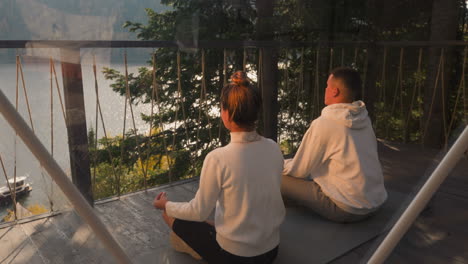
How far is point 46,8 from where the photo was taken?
60cm

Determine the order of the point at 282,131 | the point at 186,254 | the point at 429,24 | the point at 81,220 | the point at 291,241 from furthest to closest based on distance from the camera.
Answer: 1. the point at 282,131
2. the point at 291,241
3. the point at 186,254
4. the point at 429,24
5. the point at 81,220

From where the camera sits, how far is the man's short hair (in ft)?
4.74

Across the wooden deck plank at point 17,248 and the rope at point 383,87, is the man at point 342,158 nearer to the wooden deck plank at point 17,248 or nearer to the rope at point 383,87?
the rope at point 383,87

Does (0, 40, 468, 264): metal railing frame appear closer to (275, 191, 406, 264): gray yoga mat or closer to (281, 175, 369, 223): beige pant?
(275, 191, 406, 264): gray yoga mat

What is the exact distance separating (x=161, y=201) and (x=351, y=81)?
87 cm

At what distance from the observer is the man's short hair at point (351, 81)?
1443 mm

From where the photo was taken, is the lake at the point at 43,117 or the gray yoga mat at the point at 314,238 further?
the gray yoga mat at the point at 314,238

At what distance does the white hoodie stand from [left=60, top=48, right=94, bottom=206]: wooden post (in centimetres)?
99

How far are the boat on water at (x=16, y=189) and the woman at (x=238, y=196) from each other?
0.55 meters

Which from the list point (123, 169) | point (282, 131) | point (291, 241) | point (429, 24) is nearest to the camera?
point (123, 169)

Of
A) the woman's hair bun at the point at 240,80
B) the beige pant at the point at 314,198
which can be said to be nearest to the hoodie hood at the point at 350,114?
the beige pant at the point at 314,198

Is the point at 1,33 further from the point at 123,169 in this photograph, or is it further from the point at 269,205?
the point at 269,205

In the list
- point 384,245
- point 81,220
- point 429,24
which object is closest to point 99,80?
point 81,220

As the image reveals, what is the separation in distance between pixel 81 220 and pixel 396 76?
111 centimetres
